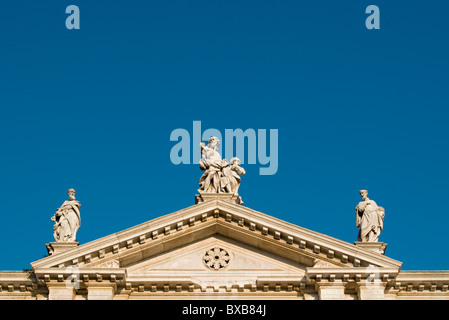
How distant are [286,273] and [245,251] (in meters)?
1.72

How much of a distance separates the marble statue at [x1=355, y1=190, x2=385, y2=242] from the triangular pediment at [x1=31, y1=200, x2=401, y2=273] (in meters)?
1.52

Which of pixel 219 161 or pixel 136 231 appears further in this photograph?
pixel 219 161

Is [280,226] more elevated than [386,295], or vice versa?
[280,226]

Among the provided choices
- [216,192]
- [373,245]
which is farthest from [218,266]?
[373,245]

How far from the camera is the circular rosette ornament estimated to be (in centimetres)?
3550

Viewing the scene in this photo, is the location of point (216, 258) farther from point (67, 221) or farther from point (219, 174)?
point (67, 221)

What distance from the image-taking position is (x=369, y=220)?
36156mm

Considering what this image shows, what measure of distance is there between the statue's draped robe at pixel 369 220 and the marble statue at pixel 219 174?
4.65 metres

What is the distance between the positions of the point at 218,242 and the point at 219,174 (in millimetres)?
2712

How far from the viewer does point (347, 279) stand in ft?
113

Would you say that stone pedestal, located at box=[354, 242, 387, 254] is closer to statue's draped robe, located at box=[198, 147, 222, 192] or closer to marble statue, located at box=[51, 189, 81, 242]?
statue's draped robe, located at box=[198, 147, 222, 192]

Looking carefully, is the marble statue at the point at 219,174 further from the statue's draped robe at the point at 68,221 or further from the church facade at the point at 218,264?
the statue's draped robe at the point at 68,221

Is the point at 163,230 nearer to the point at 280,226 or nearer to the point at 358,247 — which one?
the point at 280,226
